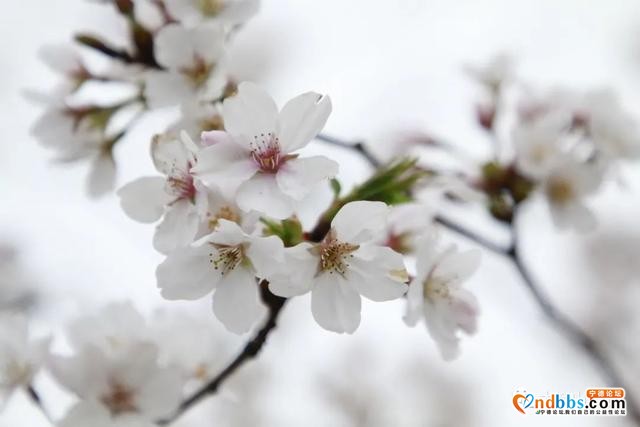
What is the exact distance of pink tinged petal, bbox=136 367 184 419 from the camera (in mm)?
1070

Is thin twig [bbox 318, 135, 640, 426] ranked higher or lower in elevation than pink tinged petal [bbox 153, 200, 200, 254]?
lower

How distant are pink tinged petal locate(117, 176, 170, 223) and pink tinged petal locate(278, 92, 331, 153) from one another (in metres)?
0.18

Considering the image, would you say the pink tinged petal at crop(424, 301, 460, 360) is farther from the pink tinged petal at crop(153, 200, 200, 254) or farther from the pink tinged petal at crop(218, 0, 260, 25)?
the pink tinged petal at crop(218, 0, 260, 25)

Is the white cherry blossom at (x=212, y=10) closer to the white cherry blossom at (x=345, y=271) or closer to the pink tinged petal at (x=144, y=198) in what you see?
the pink tinged petal at (x=144, y=198)

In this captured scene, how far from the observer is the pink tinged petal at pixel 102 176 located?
1.35 meters

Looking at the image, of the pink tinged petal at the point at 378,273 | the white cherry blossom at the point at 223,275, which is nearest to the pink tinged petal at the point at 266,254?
the white cherry blossom at the point at 223,275

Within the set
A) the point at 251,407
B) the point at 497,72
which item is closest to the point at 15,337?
the point at 497,72

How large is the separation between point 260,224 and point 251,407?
2327 mm

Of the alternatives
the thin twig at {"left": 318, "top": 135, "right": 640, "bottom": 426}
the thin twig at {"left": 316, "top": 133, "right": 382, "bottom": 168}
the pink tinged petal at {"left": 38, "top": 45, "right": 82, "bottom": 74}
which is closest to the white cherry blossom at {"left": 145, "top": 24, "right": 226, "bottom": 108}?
the thin twig at {"left": 316, "top": 133, "right": 382, "bottom": 168}

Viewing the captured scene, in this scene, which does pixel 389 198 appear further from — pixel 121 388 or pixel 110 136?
pixel 110 136

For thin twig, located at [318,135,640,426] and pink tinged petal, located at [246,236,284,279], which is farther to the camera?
thin twig, located at [318,135,640,426]

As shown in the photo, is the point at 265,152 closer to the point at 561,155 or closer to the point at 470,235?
the point at 470,235

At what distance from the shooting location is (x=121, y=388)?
1.06m

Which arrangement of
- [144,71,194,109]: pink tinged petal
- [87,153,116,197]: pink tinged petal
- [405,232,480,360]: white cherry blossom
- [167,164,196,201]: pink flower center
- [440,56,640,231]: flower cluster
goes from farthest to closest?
[440,56,640,231]: flower cluster → [87,153,116,197]: pink tinged petal → [144,71,194,109]: pink tinged petal → [405,232,480,360]: white cherry blossom → [167,164,196,201]: pink flower center
